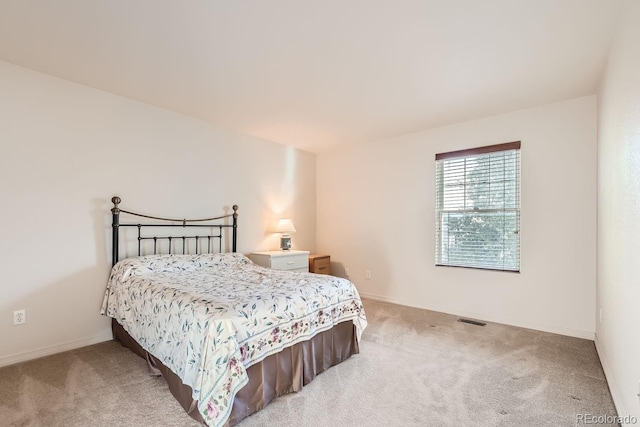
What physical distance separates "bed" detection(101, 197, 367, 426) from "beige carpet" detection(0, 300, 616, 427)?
0.43 feet

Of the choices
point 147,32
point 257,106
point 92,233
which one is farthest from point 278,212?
point 147,32

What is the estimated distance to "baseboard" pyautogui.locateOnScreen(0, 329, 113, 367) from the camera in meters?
2.47

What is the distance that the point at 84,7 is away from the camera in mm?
1820

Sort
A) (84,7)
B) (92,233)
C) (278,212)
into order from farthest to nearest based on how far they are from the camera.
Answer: (278,212), (92,233), (84,7)

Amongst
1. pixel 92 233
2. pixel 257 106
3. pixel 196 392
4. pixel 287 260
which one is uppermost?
pixel 257 106

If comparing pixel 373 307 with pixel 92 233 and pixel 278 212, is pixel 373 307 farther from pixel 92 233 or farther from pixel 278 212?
pixel 92 233

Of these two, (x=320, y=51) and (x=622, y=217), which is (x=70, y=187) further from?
(x=622, y=217)

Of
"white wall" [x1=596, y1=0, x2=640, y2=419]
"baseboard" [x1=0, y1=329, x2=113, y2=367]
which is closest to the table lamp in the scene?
"baseboard" [x1=0, y1=329, x2=113, y2=367]

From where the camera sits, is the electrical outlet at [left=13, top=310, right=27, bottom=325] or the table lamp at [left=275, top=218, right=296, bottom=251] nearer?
the electrical outlet at [left=13, top=310, right=27, bottom=325]

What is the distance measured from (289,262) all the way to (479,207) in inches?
96.7

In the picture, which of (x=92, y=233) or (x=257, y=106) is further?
(x=257, y=106)

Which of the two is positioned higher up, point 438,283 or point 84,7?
point 84,7

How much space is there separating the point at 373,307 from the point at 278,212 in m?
1.94

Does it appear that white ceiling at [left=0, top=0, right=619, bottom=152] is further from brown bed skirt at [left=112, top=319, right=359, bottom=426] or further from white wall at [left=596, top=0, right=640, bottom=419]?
brown bed skirt at [left=112, top=319, right=359, bottom=426]
